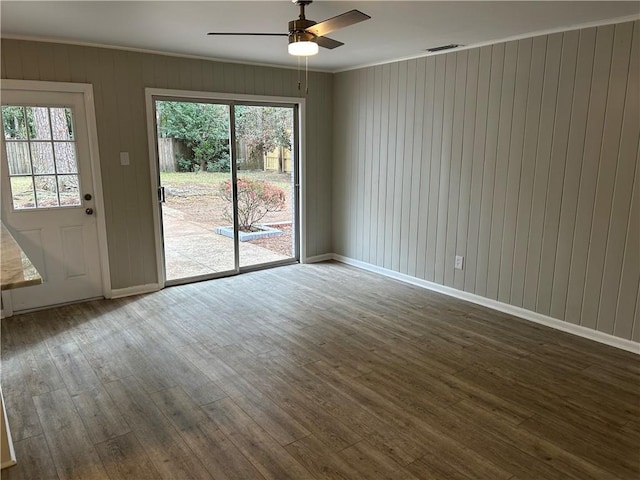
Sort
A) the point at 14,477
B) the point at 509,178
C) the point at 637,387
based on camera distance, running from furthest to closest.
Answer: the point at 509,178
the point at 637,387
the point at 14,477

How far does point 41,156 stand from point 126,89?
3.21ft

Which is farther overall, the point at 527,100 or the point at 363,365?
the point at 527,100

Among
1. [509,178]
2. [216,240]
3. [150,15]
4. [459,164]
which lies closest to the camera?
[150,15]

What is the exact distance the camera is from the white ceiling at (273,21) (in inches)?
112

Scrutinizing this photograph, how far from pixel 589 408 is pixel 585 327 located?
3.75 feet

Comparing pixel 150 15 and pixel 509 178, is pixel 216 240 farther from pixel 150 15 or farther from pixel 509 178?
pixel 509 178

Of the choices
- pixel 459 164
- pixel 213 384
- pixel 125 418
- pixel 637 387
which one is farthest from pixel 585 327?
pixel 125 418

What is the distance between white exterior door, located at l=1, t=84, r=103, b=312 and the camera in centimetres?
386

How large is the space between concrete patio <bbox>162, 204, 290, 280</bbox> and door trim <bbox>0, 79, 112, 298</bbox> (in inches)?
24.5

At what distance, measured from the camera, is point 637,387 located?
2.83 metres

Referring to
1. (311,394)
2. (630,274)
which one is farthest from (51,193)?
(630,274)

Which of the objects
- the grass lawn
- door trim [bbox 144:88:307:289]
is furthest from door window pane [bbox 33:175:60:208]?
the grass lawn

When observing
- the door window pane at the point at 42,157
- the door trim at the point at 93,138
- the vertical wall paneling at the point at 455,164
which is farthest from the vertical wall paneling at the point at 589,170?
the door window pane at the point at 42,157

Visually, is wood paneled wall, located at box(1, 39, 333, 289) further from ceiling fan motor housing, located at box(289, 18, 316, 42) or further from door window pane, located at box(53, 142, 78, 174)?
ceiling fan motor housing, located at box(289, 18, 316, 42)
